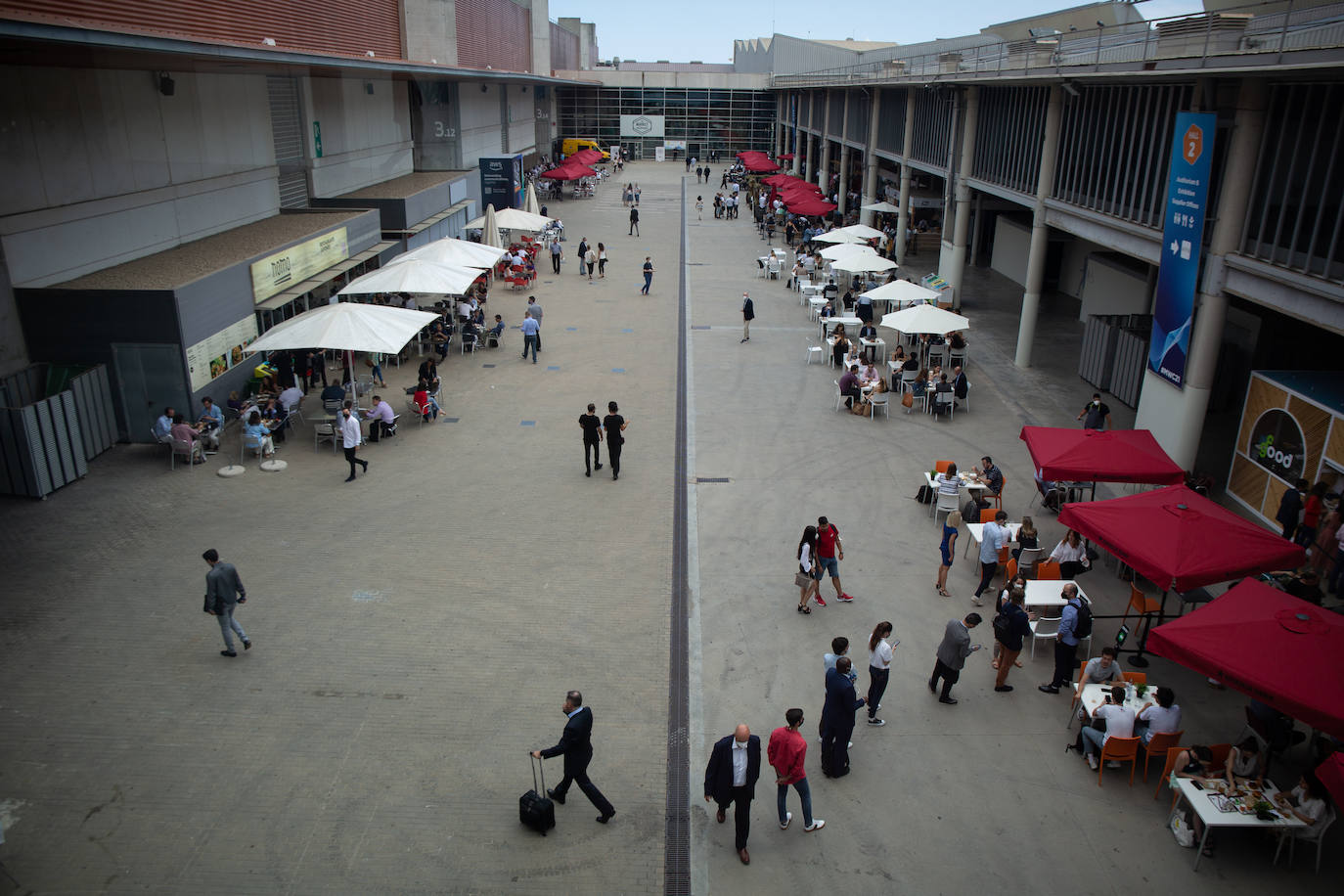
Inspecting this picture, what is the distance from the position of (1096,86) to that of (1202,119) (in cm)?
536

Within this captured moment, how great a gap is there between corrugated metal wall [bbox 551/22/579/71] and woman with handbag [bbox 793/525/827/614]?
69.6 m

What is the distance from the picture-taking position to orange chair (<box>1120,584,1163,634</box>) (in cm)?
1051

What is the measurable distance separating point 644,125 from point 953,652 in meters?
79.4

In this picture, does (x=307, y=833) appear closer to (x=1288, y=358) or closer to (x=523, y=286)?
(x=1288, y=358)

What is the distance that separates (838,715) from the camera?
26.0 ft

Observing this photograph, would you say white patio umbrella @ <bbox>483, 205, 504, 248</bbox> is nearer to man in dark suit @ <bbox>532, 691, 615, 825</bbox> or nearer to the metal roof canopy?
the metal roof canopy

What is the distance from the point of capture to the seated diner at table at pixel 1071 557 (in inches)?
432

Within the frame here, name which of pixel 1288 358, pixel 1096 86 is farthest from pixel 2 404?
pixel 1288 358

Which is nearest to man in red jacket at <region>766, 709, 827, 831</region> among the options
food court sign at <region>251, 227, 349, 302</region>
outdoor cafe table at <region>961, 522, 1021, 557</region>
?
outdoor cafe table at <region>961, 522, 1021, 557</region>

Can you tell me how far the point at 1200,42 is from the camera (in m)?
13.2

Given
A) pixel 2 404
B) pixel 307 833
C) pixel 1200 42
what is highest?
pixel 1200 42

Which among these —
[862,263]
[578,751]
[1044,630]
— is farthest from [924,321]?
[578,751]

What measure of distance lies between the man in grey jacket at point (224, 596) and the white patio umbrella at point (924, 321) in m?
13.8

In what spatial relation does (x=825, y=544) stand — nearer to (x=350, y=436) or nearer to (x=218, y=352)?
(x=350, y=436)
